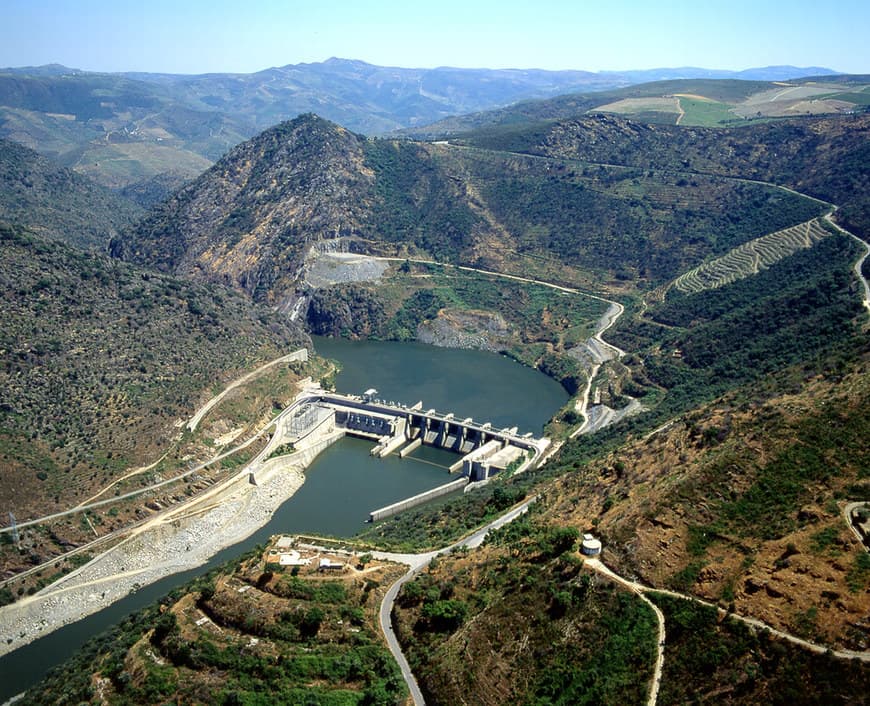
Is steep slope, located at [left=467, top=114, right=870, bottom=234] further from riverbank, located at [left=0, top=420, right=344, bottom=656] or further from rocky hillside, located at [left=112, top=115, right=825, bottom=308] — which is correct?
riverbank, located at [left=0, top=420, right=344, bottom=656]

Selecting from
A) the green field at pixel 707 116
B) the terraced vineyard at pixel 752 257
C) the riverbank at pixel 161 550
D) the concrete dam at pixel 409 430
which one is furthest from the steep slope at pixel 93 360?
the green field at pixel 707 116

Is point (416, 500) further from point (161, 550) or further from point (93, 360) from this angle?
point (93, 360)

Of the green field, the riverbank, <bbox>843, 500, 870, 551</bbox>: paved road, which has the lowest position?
the riverbank

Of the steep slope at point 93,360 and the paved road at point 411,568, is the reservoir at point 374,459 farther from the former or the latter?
the paved road at point 411,568

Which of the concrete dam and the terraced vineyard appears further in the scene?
the terraced vineyard

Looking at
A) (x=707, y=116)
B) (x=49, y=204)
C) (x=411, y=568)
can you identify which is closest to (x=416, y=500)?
(x=411, y=568)

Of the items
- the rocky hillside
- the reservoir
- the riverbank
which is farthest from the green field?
the riverbank
